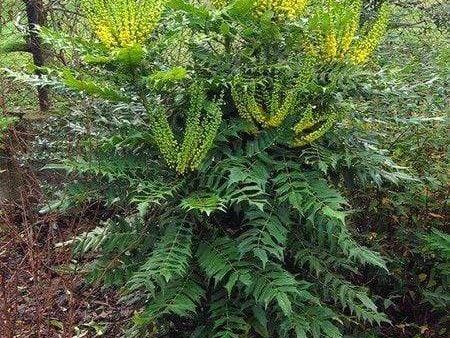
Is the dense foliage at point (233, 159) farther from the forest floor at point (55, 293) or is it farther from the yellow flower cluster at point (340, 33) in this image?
the forest floor at point (55, 293)

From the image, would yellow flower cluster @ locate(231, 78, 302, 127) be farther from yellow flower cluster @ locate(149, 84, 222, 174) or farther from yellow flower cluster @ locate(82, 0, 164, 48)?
yellow flower cluster @ locate(82, 0, 164, 48)

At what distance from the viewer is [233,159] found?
3.08 meters

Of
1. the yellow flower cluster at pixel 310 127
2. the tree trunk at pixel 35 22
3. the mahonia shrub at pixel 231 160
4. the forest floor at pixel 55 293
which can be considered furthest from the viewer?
the tree trunk at pixel 35 22

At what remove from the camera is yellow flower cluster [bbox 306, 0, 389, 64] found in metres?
3.01

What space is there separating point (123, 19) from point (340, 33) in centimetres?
113

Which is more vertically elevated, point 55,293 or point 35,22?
point 35,22

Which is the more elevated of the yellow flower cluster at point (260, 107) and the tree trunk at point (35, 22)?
the yellow flower cluster at point (260, 107)

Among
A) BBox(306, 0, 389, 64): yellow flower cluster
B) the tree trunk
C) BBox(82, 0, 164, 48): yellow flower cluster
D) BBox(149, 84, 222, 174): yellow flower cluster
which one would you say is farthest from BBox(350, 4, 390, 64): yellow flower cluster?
the tree trunk

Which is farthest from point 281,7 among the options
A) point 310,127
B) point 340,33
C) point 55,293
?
point 55,293

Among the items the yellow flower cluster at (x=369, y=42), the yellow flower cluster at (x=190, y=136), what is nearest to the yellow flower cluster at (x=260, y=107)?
the yellow flower cluster at (x=190, y=136)

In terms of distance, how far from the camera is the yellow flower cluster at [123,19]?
9.22 feet

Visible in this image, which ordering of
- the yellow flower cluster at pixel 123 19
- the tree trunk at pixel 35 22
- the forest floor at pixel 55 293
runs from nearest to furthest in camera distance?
the yellow flower cluster at pixel 123 19 < the forest floor at pixel 55 293 < the tree trunk at pixel 35 22

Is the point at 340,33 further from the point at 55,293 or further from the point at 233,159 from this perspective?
the point at 55,293

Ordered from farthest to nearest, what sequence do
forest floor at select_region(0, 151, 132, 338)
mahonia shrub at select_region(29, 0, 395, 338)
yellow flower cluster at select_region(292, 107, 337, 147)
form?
1. forest floor at select_region(0, 151, 132, 338)
2. yellow flower cluster at select_region(292, 107, 337, 147)
3. mahonia shrub at select_region(29, 0, 395, 338)
